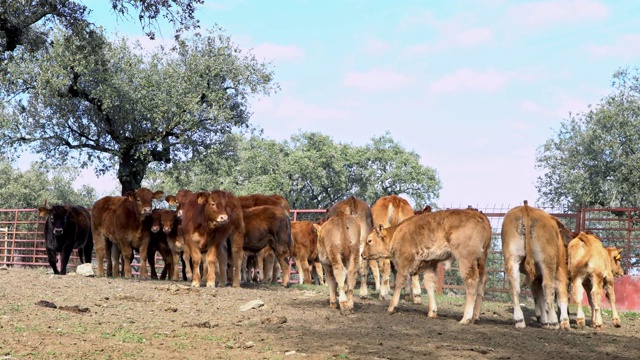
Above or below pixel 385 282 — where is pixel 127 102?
above

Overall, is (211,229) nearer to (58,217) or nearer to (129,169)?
(58,217)

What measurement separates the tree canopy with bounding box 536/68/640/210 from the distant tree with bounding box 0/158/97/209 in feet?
110

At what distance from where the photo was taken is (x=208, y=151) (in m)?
32.9

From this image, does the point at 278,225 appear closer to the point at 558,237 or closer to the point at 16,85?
the point at 558,237

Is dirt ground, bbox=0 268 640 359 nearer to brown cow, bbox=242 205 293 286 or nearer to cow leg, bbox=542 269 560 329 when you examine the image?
cow leg, bbox=542 269 560 329

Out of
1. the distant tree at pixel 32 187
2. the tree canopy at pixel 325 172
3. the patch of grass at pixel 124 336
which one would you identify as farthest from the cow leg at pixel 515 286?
the distant tree at pixel 32 187

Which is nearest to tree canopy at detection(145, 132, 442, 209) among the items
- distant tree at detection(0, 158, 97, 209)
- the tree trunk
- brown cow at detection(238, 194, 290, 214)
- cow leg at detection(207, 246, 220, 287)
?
distant tree at detection(0, 158, 97, 209)

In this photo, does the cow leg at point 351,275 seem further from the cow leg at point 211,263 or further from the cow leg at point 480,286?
the cow leg at point 211,263

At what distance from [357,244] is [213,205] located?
417 centimetres

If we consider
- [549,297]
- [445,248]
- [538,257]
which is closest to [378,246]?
[445,248]

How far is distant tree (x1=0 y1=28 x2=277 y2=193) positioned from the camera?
30.0 metres

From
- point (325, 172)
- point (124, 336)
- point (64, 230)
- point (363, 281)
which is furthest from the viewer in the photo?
point (325, 172)

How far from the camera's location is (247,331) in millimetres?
9578

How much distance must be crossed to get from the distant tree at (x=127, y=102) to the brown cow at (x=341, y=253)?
19.5 m
